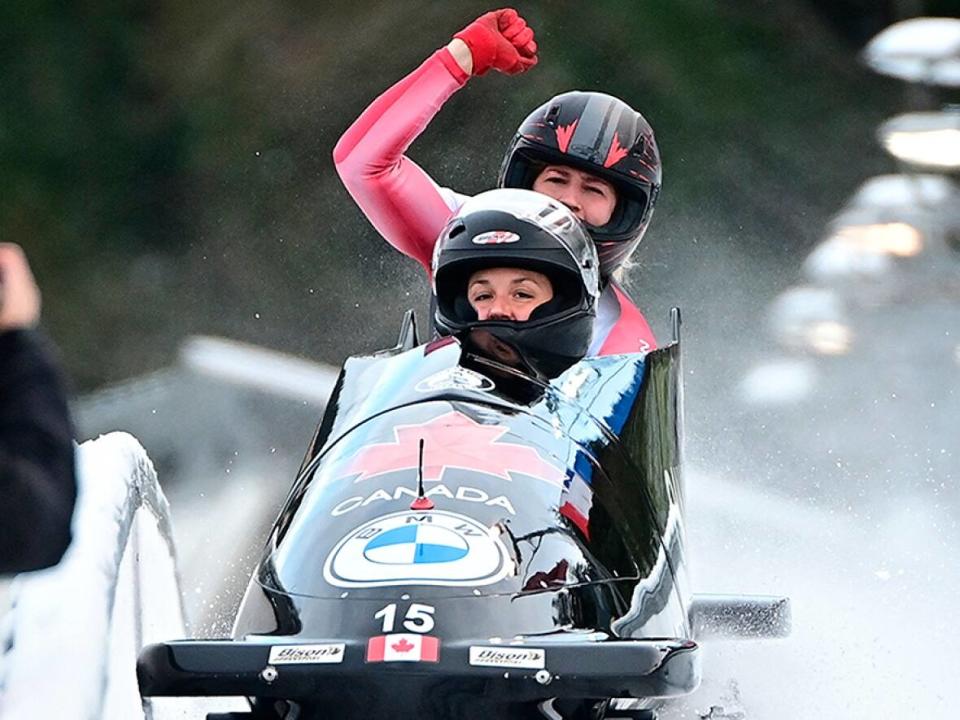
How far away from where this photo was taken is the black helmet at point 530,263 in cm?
373

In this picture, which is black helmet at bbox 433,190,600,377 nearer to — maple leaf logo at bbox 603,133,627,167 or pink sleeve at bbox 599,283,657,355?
pink sleeve at bbox 599,283,657,355

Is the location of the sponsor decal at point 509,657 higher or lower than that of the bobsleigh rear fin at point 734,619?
lower

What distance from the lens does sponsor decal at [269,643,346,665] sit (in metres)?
2.66

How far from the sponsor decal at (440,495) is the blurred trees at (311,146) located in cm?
437

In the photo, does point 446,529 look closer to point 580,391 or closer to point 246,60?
point 580,391

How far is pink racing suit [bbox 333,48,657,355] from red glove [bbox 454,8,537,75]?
0.06m

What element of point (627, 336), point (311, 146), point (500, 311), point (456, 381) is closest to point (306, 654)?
point (456, 381)

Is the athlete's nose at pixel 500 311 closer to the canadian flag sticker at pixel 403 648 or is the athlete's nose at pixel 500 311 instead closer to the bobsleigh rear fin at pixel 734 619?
the bobsleigh rear fin at pixel 734 619

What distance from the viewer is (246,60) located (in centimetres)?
934

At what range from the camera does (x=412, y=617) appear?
2789 mm

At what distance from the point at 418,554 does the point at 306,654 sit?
0.31 m

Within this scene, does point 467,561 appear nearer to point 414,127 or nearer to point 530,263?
point 530,263

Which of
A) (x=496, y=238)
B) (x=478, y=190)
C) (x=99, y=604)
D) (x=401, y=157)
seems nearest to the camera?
(x=99, y=604)

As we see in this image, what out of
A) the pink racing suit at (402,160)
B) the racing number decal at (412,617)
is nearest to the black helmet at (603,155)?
the pink racing suit at (402,160)
